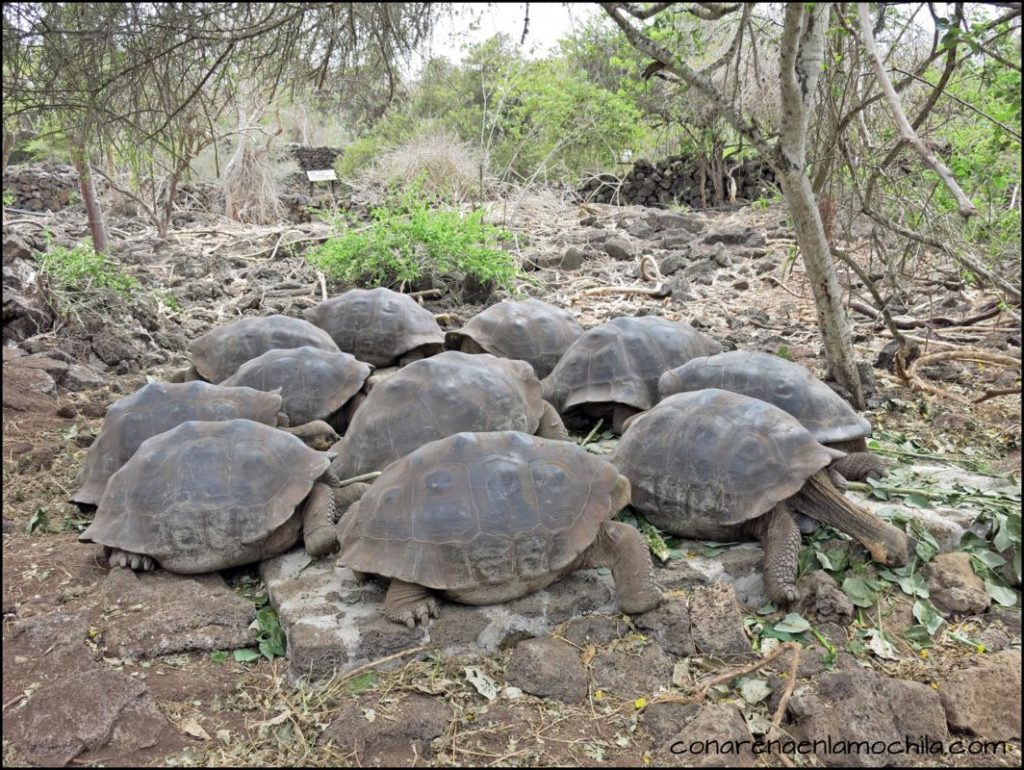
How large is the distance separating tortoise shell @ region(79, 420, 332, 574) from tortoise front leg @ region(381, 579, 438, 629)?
2.48ft

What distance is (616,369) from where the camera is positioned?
17.6 feet

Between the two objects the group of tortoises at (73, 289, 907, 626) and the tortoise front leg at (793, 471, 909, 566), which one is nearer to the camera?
the group of tortoises at (73, 289, 907, 626)

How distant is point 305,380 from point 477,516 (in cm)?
247

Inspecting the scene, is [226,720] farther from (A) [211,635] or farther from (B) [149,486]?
(B) [149,486]

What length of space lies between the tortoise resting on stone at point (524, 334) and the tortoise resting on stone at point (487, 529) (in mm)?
2896

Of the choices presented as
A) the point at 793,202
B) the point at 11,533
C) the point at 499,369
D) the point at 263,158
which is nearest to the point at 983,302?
the point at 793,202

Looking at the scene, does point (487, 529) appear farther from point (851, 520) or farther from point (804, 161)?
point (804, 161)

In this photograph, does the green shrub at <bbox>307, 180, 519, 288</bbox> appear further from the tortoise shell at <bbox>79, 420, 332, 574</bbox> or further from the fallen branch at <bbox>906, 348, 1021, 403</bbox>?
the tortoise shell at <bbox>79, 420, 332, 574</bbox>

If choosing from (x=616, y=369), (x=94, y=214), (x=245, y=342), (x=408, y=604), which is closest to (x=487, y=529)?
(x=408, y=604)

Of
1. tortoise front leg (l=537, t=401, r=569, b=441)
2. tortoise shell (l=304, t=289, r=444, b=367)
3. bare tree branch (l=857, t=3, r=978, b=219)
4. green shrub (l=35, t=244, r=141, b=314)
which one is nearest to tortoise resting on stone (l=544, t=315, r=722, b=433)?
tortoise front leg (l=537, t=401, r=569, b=441)

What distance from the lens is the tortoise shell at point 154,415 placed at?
439 centimetres

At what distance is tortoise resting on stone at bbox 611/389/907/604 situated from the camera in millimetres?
3537

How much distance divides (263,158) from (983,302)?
1398cm

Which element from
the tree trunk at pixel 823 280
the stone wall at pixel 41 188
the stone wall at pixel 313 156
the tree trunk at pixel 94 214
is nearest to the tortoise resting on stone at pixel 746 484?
the tree trunk at pixel 823 280
